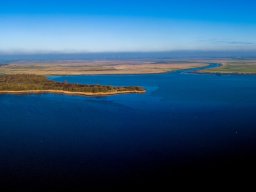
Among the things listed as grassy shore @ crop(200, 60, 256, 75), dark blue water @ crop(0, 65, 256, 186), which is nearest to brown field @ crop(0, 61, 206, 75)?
grassy shore @ crop(200, 60, 256, 75)

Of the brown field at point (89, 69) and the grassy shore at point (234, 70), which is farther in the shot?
the brown field at point (89, 69)

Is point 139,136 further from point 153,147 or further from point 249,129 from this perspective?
point 249,129

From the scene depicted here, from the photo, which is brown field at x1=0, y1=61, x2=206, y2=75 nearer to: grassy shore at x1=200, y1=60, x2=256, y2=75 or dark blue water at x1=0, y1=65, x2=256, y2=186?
grassy shore at x1=200, y1=60, x2=256, y2=75

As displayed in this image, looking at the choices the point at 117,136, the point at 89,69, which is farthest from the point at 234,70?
the point at 117,136

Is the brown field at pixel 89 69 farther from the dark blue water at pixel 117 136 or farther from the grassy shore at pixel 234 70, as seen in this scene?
the dark blue water at pixel 117 136

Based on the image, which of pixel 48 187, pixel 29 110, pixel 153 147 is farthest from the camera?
pixel 29 110

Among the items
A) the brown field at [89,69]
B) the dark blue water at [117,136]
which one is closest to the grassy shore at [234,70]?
the brown field at [89,69]

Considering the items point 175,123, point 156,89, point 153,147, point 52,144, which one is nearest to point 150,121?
point 175,123

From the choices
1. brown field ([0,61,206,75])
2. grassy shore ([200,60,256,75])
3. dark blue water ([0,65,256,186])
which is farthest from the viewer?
brown field ([0,61,206,75])

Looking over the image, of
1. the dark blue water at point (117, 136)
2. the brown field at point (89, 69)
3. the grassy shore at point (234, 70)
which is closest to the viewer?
the dark blue water at point (117, 136)
